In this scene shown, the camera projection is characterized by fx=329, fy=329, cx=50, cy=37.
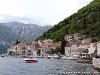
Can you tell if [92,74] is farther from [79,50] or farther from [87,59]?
[79,50]

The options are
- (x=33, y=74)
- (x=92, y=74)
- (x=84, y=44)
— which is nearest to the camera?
(x=92, y=74)

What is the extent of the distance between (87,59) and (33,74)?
165 feet

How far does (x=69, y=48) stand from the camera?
19912 centimetres

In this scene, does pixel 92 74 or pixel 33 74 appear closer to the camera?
pixel 92 74

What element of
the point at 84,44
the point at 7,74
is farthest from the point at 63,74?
the point at 84,44

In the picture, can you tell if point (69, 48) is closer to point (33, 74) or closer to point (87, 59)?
point (87, 59)

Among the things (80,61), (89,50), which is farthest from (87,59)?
(89,50)

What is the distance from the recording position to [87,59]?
112438 mm

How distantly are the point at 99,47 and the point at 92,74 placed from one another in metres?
79.9

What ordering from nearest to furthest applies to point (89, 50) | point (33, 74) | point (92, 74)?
1. point (92, 74)
2. point (33, 74)
3. point (89, 50)

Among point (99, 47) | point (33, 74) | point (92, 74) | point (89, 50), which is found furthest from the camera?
point (89, 50)

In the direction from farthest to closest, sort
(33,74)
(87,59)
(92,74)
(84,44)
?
A: (84,44) → (87,59) → (33,74) → (92,74)

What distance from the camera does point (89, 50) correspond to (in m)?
176

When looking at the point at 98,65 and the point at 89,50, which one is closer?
the point at 98,65
